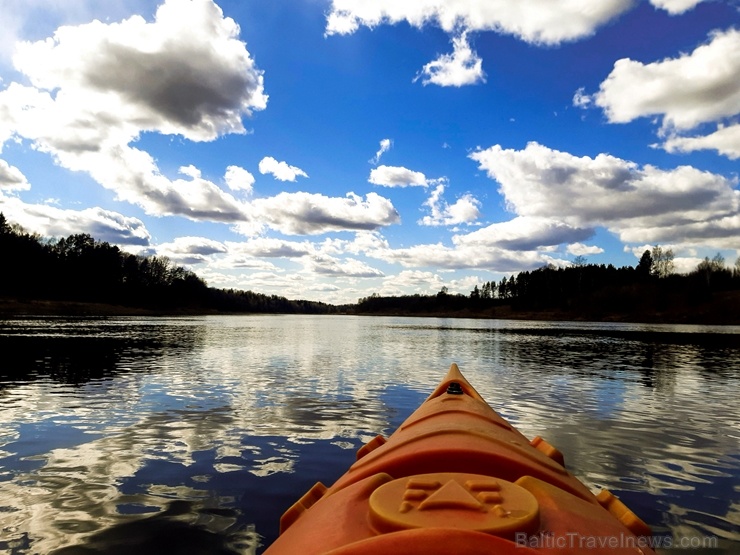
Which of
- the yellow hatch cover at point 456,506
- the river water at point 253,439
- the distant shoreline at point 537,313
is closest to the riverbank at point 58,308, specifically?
the distant shoreline at point 537,313

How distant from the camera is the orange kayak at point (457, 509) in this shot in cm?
215

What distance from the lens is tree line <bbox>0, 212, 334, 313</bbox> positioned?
9819 cm

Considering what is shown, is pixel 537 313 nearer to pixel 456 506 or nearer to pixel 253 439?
pixel 253 439

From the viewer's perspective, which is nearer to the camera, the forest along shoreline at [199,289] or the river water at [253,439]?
the river water at [253,439]

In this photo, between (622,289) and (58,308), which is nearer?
(58,308)

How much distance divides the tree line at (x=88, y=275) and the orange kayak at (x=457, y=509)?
379 feet

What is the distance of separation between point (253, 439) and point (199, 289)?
161 meters

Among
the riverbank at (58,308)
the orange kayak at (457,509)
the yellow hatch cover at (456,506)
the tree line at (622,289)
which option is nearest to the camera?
the orange kayak at (457,509)

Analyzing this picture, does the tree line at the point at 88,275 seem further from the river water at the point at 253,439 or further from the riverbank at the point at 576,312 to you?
the river water at the point at 253,439

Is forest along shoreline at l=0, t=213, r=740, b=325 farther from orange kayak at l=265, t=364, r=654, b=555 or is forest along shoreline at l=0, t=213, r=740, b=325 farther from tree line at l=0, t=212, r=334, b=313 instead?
orange kayak at l=265, t=364, r=654, b=555

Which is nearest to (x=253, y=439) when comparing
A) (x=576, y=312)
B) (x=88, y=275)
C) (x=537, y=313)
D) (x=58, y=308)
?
(x=58, y=308)

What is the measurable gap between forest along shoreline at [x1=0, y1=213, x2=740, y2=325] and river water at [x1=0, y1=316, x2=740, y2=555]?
86575 millimetres

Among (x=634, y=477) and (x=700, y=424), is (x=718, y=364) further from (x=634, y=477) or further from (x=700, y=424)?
(x=634, y=477)

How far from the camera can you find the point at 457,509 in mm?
2574
